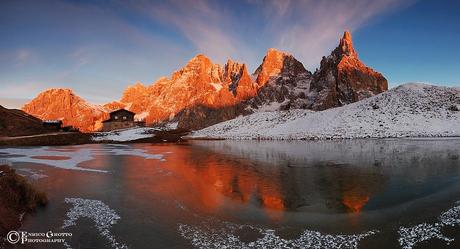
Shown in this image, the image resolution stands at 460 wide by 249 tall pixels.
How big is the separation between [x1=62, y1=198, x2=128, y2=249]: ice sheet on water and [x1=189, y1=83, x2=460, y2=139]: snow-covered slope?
5463 cm

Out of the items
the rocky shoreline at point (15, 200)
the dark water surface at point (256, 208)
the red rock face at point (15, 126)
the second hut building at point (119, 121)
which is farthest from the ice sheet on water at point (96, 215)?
the second hut building at point (119, 121)

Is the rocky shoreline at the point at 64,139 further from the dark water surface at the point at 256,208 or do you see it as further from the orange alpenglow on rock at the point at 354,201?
the orange alpenglow on rock at the point at 354,201

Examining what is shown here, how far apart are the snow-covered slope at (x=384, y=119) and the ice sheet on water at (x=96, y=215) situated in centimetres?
5463

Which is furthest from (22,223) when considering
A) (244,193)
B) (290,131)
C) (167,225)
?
(290,131)

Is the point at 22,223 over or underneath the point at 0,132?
underneath

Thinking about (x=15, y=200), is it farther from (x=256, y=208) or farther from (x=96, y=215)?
(x=256, y=208)

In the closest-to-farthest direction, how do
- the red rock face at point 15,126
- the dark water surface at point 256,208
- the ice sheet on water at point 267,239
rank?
the ice sheet on water at point 267,239 → the dark water surface at point 256,208 → the red rock face at point 15,126

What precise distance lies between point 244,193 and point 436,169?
13.9m

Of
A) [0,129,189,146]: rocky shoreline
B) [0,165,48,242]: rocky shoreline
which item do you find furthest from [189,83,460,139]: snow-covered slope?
[0,165,48,242]: rocky shoreline

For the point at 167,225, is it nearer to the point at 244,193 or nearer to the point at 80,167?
the point at 244,193

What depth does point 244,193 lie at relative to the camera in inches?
616

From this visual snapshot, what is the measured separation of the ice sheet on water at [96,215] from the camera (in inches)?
399

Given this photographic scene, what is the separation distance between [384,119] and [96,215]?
70.5 metres

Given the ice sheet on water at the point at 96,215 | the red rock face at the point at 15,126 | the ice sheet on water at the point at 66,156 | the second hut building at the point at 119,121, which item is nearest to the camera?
the ice sheet on water at the point at 96,215
